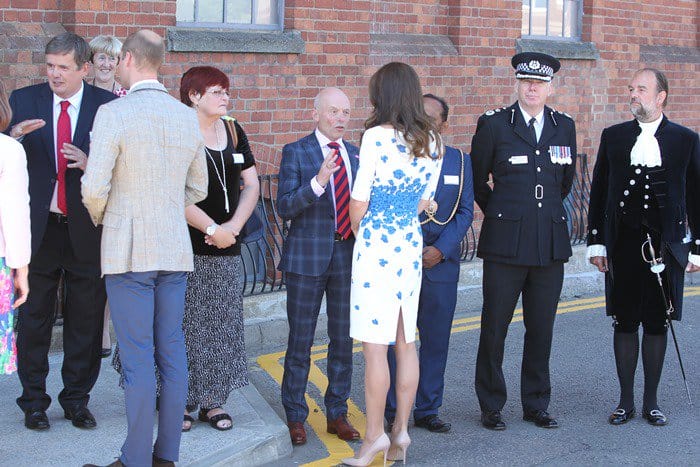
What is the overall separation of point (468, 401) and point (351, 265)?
4.93 feet

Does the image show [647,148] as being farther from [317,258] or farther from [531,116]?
[317,258]

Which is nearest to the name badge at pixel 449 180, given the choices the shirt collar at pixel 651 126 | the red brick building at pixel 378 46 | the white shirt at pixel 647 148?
the white shirt at pixel 647 148

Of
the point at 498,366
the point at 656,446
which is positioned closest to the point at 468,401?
the point at 498,366

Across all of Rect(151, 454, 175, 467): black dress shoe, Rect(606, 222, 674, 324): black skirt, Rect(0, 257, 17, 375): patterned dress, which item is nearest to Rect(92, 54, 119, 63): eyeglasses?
Rect(0, 257, 17, 375): patterned dress

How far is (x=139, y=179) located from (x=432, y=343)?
2252mm

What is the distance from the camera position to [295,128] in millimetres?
9570

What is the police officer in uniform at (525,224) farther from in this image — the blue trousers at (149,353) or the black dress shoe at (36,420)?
the black dress shoe at (36,420)

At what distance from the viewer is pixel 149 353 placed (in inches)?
201

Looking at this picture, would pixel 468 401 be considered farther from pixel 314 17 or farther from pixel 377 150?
pixel 314 17

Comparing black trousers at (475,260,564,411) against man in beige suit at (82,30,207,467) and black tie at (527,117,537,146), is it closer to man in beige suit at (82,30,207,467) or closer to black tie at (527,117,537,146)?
black tie at (527,117,537,146)

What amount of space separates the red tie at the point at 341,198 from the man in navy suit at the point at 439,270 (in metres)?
0.46

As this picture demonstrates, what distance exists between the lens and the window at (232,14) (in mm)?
9117

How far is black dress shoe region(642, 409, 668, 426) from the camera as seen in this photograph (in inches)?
262

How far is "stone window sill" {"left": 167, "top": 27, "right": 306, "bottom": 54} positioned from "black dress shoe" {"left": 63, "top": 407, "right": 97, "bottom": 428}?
361 centimetres
